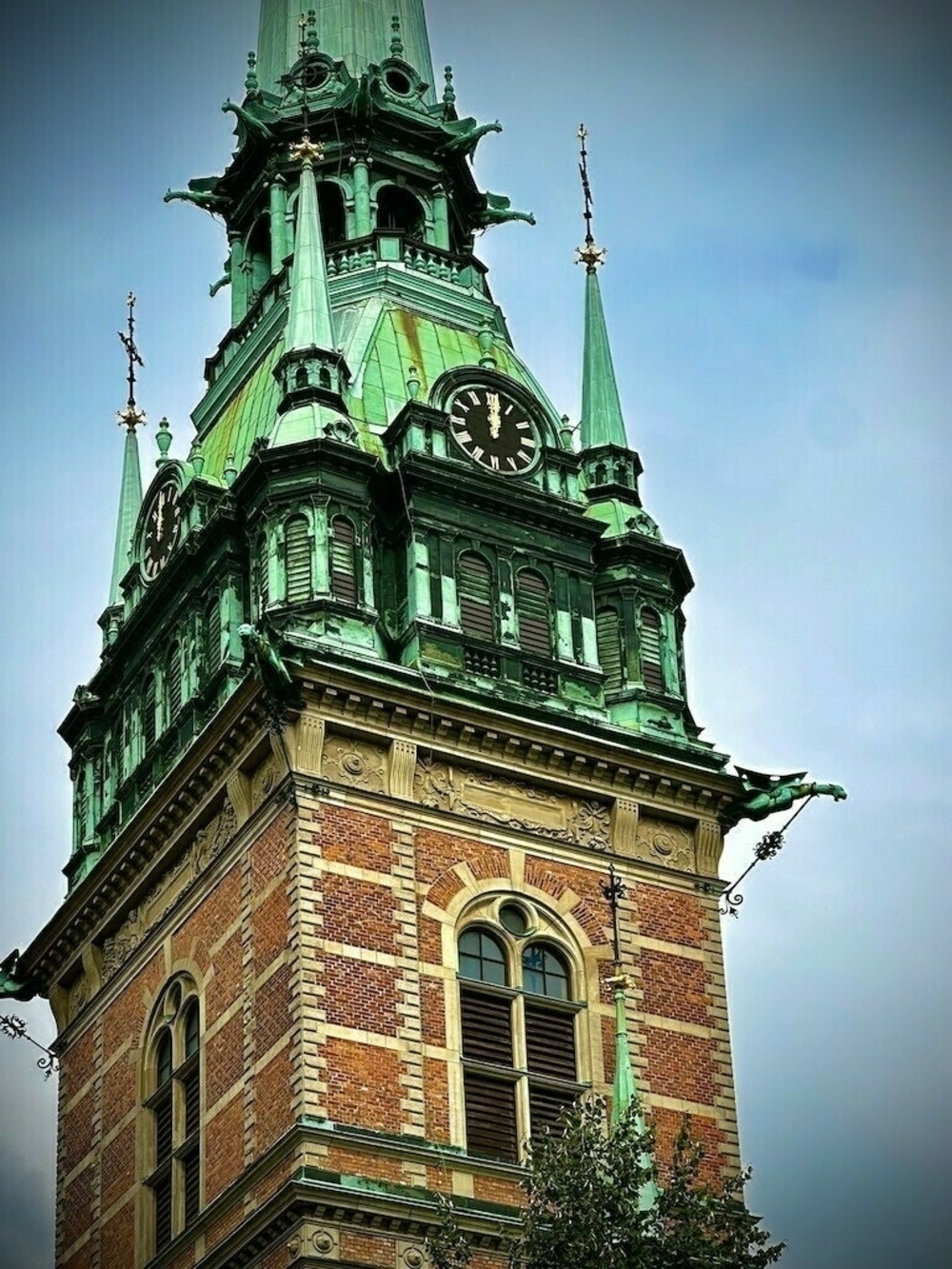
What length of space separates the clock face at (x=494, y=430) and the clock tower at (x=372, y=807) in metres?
0.05

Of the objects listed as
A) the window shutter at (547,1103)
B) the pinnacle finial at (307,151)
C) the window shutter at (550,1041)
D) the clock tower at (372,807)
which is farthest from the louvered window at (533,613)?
the pinnacle finial at (307,151)

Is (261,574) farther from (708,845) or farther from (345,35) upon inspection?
(345,35)

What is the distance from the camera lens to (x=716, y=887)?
5381 cm

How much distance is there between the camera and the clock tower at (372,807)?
1905 inches

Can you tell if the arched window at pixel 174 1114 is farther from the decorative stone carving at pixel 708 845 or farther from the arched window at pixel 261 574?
the decorative stone carving at pixel 708 845

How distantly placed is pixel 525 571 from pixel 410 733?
5.44m

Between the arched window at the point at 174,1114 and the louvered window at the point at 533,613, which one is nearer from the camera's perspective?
the arched window at the point at 174,1114

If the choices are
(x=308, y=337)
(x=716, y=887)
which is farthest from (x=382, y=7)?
(x=716, y=887)

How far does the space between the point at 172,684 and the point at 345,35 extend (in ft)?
56.0

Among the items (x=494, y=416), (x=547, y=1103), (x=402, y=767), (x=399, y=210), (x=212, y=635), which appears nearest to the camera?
(x=547, y=1103)

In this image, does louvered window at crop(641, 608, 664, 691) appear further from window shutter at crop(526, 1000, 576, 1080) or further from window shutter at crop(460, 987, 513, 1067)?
window shutter at crop(460, 987, 513, 1067)

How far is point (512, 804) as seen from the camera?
52375mm

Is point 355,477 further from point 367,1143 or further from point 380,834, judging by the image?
point 367,1143

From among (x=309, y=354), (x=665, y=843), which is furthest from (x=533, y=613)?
(x=309, y=354)
